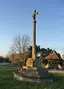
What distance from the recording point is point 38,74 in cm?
1872

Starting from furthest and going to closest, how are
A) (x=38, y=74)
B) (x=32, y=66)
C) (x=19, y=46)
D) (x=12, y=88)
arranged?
(x=19, y=46)
(x=32, y=66)
(x=38, y=74)
(x=12, y=88)

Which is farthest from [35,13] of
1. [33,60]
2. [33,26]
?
[33,60]

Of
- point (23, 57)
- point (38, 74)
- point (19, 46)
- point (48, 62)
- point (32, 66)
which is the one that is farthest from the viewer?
point (19, 46)

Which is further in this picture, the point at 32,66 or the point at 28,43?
the point at 28,43

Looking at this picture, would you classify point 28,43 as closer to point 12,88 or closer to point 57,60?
point 57,60

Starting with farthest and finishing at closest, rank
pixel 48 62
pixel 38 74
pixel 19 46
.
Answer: pixel 19 46 → pixel 48 62 → pixel 38 74

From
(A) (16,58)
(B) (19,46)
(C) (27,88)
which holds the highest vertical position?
(B) (19,46)

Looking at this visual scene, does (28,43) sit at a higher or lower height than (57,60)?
higher

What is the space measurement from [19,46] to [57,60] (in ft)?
53.3

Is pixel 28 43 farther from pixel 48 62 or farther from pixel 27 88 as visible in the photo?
pixel 27 88

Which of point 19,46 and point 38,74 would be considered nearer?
point 38,74

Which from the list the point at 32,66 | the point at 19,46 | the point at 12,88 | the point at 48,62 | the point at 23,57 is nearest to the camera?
the point at 12,88

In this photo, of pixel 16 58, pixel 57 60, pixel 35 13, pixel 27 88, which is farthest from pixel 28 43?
pixel 27 88

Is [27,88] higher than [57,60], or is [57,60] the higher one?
[57,60]
